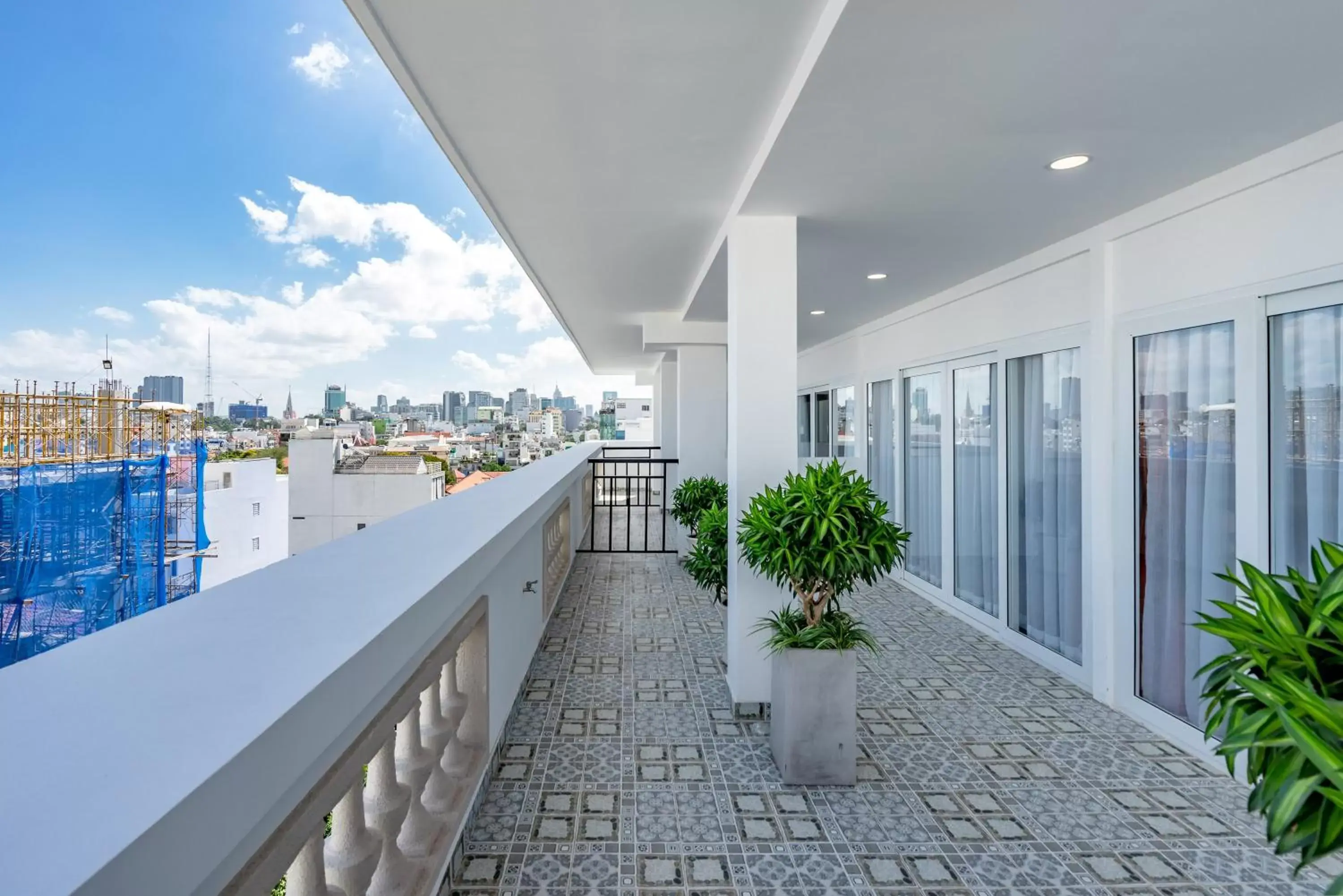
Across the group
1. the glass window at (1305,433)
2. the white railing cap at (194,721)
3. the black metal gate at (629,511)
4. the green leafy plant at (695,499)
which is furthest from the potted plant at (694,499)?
the white railing cap at (194,721)

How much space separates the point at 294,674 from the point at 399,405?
19.1 feet

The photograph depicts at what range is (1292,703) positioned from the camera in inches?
42.8

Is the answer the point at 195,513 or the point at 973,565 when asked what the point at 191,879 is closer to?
the point at 195,513

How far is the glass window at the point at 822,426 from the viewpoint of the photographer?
24.8 ft

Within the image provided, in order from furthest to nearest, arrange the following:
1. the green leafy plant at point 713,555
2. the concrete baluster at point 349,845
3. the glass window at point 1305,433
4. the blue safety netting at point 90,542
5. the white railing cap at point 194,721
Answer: the green leafy plant at point 713,555
the blue safety netting at point 90,542
the glass window at point 1305,433
the concrete baluster at point 349,845
the white railing cap at point 194,721

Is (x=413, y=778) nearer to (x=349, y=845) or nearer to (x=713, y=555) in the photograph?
(x=349, y=845)

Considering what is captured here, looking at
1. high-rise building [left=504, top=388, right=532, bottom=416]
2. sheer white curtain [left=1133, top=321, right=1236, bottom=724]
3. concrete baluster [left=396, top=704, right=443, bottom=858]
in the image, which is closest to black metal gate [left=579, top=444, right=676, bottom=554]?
high-rise building [left=504, top=388, right=532, bottom=416]

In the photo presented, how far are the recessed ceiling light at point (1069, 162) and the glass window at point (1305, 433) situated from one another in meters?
0.99

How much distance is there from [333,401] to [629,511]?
3105 millimetres

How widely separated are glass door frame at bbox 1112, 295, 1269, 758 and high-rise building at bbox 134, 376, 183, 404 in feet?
14.9

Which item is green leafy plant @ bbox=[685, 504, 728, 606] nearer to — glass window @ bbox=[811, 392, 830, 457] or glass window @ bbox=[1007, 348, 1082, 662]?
glass window @ bbox=[1007, 348, 1082, 662]

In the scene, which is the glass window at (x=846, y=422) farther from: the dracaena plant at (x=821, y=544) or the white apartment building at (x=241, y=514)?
the white apartment building at (x=241, y=514)

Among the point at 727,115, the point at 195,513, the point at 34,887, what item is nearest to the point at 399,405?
the point at 195,513

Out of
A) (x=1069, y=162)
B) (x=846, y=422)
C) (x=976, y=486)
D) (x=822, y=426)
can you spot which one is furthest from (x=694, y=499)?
(x=1069, y=162)
